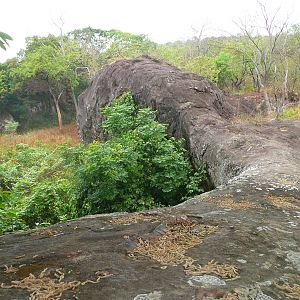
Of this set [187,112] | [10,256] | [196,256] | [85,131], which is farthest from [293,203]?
[85,131]

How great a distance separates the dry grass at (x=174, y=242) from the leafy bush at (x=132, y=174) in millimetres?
3754

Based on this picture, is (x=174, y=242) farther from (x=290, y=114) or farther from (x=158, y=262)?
(x=290, y=114)

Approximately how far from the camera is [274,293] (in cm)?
224

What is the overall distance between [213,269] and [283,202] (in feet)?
6.70

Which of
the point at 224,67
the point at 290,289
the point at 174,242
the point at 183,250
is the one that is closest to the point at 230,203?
the point at 174,242

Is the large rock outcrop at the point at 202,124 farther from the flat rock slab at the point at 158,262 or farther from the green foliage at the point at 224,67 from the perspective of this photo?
the green foliage at the point at 224,67

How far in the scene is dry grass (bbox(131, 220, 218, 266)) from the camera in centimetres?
273

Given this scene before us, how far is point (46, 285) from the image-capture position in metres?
2.33

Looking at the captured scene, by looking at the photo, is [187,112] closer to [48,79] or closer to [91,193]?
[91,193]

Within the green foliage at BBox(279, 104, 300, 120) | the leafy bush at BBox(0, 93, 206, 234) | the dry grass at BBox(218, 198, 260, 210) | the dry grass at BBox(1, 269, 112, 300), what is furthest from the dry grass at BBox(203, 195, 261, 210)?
the green foliage at BBox(279, 104, 300, 120)

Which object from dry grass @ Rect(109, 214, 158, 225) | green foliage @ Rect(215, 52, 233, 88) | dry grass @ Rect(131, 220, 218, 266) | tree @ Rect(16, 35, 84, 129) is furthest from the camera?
tree @ Rect(16, 35, 84, 129)

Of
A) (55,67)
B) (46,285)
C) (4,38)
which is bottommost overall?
(46,285)

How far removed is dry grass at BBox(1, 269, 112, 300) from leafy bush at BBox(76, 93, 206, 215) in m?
4.51

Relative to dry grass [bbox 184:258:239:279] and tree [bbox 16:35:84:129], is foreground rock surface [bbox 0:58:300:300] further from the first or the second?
tree [bbox 16:35:84:129]
